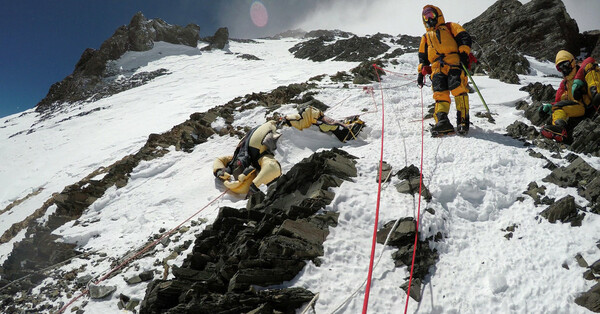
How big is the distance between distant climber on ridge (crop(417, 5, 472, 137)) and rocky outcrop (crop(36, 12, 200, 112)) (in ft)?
122

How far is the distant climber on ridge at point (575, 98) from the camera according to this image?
208 inches

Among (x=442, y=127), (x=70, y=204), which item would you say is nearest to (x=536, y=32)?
(x=442, y=127)

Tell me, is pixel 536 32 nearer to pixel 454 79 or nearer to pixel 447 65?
pixel 447 65

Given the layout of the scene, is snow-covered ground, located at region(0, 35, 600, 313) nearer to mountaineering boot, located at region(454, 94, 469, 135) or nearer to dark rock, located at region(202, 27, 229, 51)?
mountaineering boot, located at region(454, 94, 469, 135)

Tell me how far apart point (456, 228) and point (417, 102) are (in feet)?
21.7

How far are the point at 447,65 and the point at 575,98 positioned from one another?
2451 millimetres

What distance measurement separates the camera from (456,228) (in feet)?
12.6

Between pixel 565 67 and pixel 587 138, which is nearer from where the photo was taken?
pixel 587 138

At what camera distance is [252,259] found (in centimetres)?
348

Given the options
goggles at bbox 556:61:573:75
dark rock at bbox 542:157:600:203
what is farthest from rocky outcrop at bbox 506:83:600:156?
goggles at bbox 556:61:573:75

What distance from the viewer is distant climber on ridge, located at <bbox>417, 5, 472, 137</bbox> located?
243 inches

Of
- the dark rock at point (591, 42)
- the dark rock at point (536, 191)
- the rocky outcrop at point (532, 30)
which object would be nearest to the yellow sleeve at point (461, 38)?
the dark rock at point (536, 191)

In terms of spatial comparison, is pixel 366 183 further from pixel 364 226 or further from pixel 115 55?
pixel 115 55


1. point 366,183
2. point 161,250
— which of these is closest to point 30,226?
point 161,250
